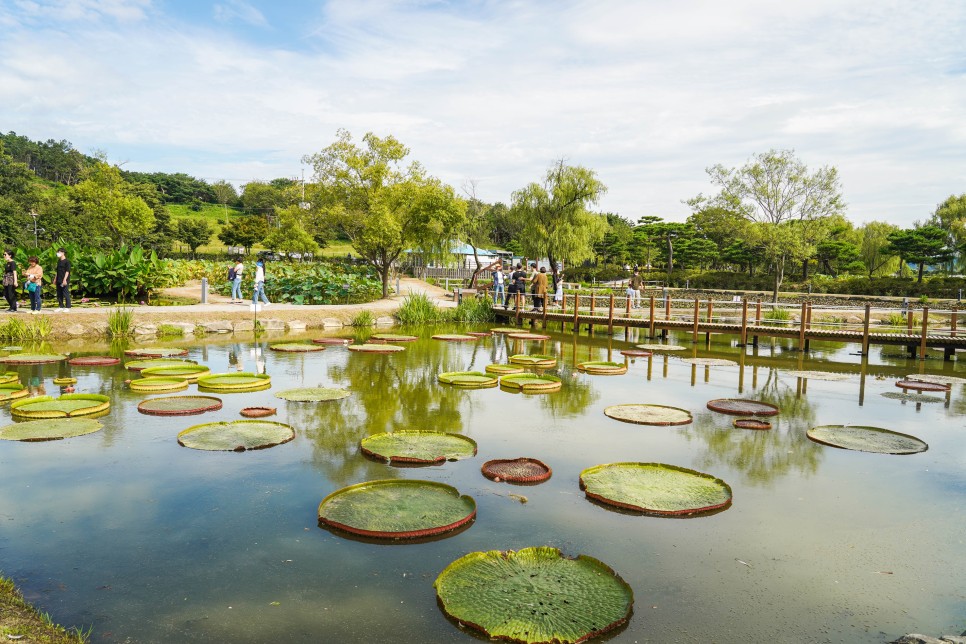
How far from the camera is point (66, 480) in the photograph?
16.9 feet

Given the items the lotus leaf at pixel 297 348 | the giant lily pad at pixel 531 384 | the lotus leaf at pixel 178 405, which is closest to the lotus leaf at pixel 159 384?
the lotus leaf at pixel 178 405

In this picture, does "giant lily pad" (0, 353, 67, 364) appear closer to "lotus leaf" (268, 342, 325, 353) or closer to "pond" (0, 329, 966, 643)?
"pond" (0, 329, 966, 643)

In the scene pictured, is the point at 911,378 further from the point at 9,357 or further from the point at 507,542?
the point at 9,357

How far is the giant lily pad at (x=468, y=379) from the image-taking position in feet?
30.8

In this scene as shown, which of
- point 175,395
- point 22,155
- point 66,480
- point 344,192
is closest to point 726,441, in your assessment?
point 66,480

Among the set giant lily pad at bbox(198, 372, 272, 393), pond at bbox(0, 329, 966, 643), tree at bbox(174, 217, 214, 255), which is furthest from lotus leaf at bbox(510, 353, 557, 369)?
tree at bbox(174, 217, 214, 255)

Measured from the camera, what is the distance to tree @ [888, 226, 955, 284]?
110ft

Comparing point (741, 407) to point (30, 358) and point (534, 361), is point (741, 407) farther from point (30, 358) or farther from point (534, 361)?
point (30, 358)

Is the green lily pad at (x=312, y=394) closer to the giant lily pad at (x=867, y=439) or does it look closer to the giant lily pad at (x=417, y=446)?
the giant lily pad at (x=417, y=446)

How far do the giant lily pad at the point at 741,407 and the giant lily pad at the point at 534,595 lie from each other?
478 cm

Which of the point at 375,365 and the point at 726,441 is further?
the point at 375,365

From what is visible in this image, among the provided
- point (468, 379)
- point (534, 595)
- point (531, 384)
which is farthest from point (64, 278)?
point (534, 595)

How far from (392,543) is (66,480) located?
2.93 metres

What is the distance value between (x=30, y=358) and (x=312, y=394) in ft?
18.6
